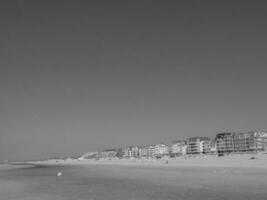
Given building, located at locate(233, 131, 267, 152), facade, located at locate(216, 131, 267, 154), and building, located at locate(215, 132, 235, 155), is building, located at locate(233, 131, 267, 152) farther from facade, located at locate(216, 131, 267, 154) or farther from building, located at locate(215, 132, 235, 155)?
building, located at locate(215, 132, 235, 155)

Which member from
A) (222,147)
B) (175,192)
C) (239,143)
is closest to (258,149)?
(239,143)

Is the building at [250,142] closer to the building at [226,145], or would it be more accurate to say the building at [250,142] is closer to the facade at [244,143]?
the facade at [244,143]

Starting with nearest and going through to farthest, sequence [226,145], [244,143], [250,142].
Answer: [250,142]
[244,143]
[226,145]

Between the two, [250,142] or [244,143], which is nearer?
[250,142]

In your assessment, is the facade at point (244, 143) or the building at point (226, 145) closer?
the facade at point (244, 143)

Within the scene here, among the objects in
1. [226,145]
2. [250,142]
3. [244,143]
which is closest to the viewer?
[250,142]

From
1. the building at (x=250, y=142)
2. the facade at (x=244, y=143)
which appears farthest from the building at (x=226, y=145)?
the building at (x=250, y=142)

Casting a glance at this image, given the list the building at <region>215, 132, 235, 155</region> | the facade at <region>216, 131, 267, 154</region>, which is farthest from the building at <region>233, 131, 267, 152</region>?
the building at <region>215, 132, 235, 155</region>

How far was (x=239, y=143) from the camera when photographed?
17950 centimetres

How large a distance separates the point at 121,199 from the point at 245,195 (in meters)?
8.02

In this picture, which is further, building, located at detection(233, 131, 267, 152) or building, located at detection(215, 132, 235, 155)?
building, located at detection(215, 132, 235, 155)

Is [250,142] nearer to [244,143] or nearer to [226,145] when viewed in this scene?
[244,143]

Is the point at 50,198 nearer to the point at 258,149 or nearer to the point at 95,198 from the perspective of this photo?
the point at 95,198

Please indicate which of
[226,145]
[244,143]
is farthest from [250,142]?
[226,145]
